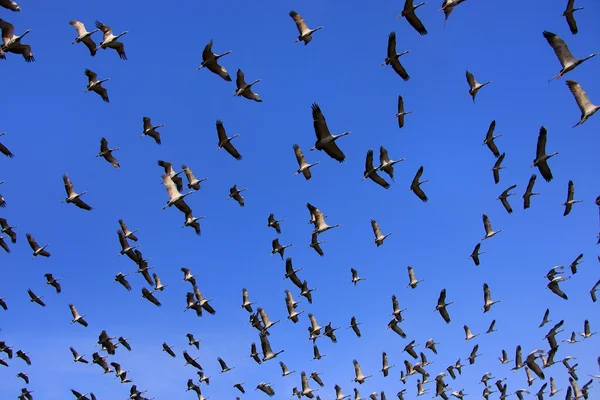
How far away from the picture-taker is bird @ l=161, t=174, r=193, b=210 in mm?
33562

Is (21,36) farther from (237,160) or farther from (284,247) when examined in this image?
(284,247)

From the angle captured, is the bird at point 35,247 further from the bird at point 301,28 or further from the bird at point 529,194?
the bird at point 529,194

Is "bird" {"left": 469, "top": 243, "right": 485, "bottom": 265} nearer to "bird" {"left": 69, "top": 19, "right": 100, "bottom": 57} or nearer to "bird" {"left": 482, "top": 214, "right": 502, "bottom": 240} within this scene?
"bird" {"left": 482, "top": 214, "right": 502, "bottom": 240}

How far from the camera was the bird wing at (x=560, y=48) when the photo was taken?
1020 inches

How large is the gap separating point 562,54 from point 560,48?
0.26 metres

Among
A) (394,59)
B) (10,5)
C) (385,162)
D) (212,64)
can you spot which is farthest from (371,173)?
(10,5)

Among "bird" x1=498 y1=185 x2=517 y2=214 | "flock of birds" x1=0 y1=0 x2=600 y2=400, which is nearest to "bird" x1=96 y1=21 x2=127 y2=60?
"flock of birds" x1=0 y1=0 x2=600 y2=400

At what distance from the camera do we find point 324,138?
27469mm

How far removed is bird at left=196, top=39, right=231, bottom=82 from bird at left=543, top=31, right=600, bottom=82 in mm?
14696

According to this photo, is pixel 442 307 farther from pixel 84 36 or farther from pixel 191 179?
pixel 84 36

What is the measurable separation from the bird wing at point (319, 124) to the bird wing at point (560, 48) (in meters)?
9.68

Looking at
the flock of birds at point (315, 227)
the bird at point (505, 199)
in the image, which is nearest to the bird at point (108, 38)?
the flock of birds at point (315, 227)

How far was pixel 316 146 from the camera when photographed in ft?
90.0

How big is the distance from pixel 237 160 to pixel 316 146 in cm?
700
